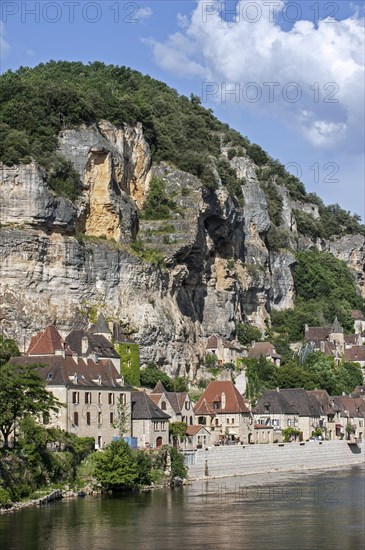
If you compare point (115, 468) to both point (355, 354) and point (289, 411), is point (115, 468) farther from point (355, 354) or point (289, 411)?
point (355, 354)

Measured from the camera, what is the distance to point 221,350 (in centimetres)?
12019

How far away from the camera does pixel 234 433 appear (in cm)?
9419

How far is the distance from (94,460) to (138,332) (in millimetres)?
33947

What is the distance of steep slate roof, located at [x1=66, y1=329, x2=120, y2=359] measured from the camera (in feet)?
296

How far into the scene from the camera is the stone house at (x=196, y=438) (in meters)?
84.9

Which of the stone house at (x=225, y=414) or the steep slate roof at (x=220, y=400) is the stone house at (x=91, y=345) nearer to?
the steep slate roof at (x=220, y=400)

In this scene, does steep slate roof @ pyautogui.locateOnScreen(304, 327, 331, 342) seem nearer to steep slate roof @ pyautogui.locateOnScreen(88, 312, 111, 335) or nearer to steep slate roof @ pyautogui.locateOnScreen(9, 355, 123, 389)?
steep slate roof @ pyautogui.locateOnScreen(88, 312, 111, 335)

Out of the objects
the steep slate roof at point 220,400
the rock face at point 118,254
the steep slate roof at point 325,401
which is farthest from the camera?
the steep slate roof at point 325,401

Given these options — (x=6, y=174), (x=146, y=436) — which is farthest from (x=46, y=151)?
(x=146, y=436)

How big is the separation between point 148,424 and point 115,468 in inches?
472

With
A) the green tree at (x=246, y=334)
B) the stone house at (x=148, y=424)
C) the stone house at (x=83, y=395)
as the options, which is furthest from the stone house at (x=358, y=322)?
the stone house at (x=83, y=395)

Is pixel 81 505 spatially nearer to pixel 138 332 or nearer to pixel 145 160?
pixel 138 332

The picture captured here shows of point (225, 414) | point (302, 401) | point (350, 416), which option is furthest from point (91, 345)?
point (350, 416)

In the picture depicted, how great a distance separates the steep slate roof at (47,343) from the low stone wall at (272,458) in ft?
48.9
